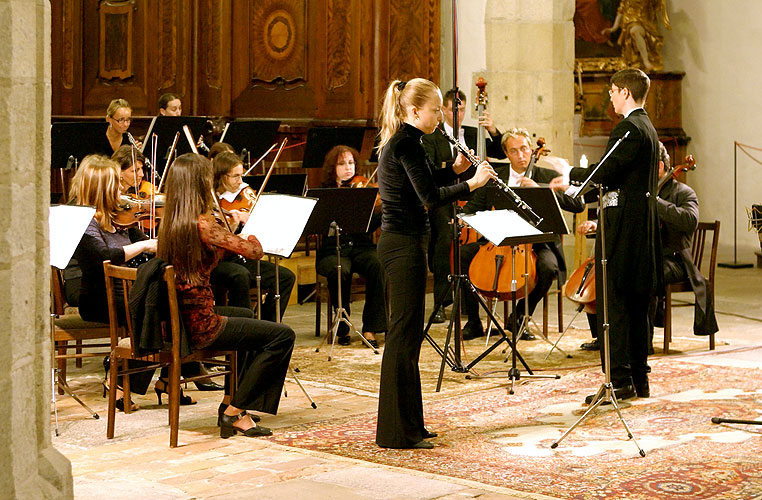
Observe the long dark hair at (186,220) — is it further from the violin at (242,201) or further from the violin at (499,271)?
the violin at (499,271)

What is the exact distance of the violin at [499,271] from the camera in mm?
7480

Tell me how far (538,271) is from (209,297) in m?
3.20

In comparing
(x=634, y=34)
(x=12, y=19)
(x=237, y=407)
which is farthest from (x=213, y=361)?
(x=634, y=34)

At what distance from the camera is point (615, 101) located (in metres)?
6.11

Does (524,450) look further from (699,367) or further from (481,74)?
(481,74)

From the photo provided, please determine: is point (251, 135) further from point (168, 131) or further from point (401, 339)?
point (401, 339)

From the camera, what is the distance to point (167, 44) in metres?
10.2

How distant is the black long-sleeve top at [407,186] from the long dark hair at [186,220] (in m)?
0.82

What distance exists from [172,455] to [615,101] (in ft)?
9.43

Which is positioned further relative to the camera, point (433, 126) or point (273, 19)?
point (273, 19)

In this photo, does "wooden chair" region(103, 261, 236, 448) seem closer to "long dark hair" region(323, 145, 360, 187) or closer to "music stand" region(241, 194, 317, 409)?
"music stand" region(241, 194, 317, 409)

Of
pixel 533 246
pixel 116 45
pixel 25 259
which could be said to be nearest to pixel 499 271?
pixel 533 246

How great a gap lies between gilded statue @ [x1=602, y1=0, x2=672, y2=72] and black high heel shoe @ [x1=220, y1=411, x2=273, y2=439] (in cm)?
1081

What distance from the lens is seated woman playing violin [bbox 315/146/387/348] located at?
312 inches
